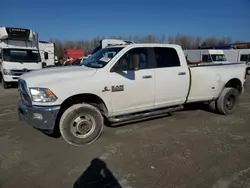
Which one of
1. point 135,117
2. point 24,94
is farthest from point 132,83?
point 24,94

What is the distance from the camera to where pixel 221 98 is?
5984 mm

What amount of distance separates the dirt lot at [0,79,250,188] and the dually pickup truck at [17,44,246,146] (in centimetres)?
41

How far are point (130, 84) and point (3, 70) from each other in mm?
9087

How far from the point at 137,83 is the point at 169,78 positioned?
0.90 m

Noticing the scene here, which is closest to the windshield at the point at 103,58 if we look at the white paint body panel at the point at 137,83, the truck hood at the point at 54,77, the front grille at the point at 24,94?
the white paint body panel at the point at 137,83

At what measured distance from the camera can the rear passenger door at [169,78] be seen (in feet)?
15.7

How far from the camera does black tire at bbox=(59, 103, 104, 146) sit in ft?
12.9

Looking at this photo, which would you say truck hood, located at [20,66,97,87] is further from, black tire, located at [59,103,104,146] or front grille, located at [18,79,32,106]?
black tire, located at [59,103,104,146]

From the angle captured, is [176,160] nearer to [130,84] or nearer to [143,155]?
[143,155]

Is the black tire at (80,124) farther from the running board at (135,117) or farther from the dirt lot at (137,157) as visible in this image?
the running board at (135,117)

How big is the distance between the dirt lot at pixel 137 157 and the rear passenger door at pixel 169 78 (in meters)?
0.71

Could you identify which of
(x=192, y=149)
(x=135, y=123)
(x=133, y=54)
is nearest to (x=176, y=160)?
(x=192, y=149)

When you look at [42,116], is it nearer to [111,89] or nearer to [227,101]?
[111,89]

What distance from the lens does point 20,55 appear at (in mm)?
11375
